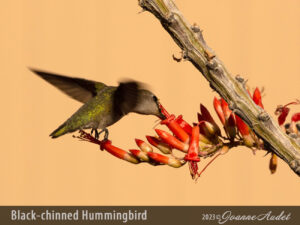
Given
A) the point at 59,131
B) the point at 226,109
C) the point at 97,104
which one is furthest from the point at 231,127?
the point at 59,131

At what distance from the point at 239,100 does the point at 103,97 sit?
77.0 inches

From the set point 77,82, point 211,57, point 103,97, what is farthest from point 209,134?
point 77,82

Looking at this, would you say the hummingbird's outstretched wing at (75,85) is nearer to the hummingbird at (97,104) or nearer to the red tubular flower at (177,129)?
the hummingbird at (97,104)

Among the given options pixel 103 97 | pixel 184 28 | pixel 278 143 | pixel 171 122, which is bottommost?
pixel 278 143

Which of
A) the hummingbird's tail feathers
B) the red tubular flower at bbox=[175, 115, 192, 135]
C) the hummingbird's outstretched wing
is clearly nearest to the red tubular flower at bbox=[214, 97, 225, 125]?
the red tubular flower at bbox=[175, 115, 192, 135]

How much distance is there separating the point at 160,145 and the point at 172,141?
0.16m

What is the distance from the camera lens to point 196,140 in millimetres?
4105

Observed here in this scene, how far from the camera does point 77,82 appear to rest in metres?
5.11

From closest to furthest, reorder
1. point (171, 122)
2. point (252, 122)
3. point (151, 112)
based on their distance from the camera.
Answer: point (252, 122)
point (171, 122)
point (151, 112)

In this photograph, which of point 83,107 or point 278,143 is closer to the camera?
point 278,143

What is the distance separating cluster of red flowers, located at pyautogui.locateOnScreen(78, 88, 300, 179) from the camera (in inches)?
162

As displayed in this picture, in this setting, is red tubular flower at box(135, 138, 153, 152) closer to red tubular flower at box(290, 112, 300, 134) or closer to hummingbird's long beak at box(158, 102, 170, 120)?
hummingbird's long beak at box(158, 102, 170, 120)

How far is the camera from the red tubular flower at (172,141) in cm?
416

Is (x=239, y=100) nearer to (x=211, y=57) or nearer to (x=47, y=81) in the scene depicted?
(x=211, y=57)
